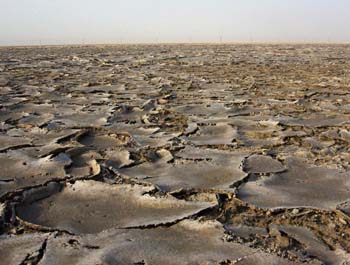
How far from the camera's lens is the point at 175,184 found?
8.04ft

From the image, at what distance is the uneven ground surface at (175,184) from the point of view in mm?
1749

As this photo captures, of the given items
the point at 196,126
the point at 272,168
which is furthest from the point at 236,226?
the point at 196,126

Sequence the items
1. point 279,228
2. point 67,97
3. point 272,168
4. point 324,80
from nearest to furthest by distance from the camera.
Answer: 1. point 279,228
2. point 272,168
3. point 67,97
4. point 324,80

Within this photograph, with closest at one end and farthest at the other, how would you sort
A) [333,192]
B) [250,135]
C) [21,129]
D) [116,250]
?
[116,250], [333,192], [250,135], [21,129]

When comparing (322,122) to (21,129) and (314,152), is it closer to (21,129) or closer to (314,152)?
(314,152)

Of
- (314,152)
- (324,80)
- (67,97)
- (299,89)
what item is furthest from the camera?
(324,80)

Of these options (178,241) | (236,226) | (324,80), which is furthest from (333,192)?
(324,80)

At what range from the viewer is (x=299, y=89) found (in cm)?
668

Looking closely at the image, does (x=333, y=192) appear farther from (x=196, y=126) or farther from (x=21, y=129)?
(x=21, y=129)

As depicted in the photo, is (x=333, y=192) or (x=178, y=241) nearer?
(x=178, y=241)

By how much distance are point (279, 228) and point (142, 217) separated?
2.02 ft

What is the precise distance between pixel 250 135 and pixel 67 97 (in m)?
3.25

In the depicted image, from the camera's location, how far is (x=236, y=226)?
1943 mm

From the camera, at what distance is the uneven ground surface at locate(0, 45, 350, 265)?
1.75 m
